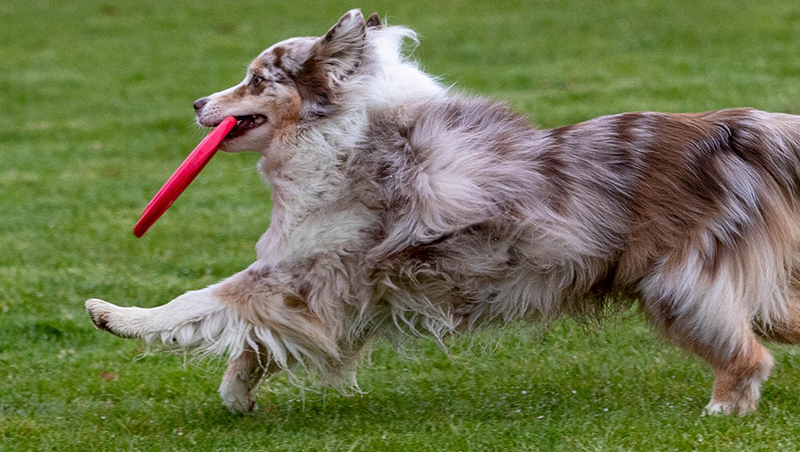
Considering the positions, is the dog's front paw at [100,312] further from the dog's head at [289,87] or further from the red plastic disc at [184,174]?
the dog's head at [289,87]

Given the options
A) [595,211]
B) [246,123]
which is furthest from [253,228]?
[595,211]

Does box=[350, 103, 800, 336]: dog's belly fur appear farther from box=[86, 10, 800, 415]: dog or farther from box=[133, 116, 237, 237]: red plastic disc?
box=[133, 116, 237, 237]: red plastic disc

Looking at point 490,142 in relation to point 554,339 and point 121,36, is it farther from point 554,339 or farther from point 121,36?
point 121,36

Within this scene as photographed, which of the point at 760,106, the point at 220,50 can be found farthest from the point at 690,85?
the point at 220,50

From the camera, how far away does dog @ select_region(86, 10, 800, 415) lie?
5.84 m

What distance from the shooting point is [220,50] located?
19406 millimetres

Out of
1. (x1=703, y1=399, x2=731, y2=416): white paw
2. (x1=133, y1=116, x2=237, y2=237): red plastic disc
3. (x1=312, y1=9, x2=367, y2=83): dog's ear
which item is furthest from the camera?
(x1=133, y1=116, x2=237, y2=237): red plastic disc

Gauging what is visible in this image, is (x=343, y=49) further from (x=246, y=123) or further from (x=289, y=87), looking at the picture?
(x=246, y=123)

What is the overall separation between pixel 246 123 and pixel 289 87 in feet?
1.04

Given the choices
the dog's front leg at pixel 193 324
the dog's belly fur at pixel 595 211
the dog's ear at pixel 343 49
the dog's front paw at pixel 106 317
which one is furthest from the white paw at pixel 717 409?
the dog's front paw at pixel 106 317

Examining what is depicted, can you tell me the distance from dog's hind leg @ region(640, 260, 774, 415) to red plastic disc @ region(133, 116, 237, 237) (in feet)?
7.93

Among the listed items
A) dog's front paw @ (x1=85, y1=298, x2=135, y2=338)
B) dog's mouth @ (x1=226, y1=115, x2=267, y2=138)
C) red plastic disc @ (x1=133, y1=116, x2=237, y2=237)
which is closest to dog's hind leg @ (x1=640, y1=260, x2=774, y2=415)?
dog's mouth @ (x1=226, y1=115, x2=267, y2=138)

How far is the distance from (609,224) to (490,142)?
75 centimetres

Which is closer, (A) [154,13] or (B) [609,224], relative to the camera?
(B) [609,224]
